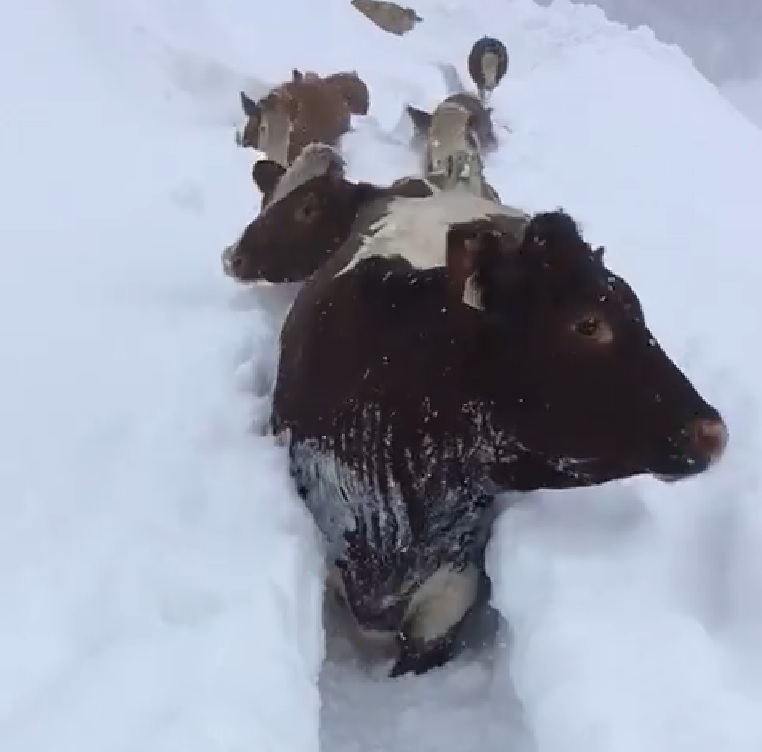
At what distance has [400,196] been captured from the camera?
3.54m

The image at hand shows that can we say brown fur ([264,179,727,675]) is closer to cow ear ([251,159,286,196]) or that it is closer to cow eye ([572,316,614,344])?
cow eye ([572,316,614,344])

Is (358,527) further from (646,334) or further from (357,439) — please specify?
(646,334)

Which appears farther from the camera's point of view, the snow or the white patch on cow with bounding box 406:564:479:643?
the white patch on cow with bounding box 406:564:479:643

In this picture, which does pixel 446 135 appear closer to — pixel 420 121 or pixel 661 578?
pixel 420 121

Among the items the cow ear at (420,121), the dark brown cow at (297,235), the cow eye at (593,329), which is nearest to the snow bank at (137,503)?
the dark brown cow at (297,235)

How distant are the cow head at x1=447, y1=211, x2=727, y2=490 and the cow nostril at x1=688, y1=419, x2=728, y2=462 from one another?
1.2 inches

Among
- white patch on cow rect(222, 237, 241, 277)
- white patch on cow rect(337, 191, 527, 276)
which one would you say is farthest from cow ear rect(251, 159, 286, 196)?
white patch on cow rect(337, 191, 527, 276)

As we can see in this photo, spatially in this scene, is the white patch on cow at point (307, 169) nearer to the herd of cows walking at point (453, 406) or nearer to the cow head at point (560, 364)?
the herd of cows walking at point (453, 406)

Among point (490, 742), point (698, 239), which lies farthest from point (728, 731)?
point (698, 239)

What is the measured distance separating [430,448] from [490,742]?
0.62 metres

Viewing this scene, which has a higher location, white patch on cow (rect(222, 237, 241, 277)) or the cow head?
white patch on cow (rect(222, 237, 241, 277))

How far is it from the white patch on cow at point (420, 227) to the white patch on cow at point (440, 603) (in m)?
0.71

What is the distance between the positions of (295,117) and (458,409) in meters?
4.24

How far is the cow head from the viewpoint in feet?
7.93
